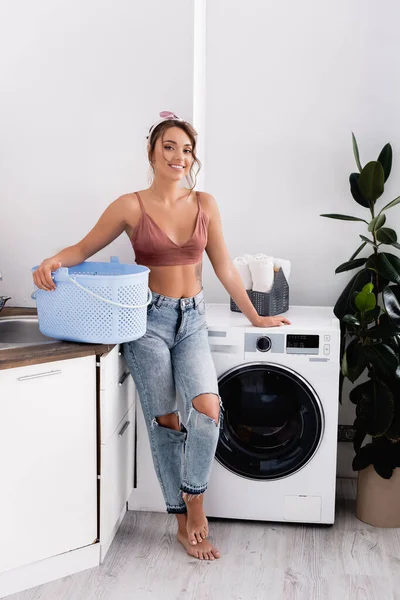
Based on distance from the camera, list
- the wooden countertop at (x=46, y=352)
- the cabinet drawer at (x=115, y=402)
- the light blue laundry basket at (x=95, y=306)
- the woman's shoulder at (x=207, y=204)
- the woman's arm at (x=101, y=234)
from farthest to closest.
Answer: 1. the woman's shoulder at (x=207, y=204)
2. the woman's arm at (x=101, y=234)
3. the cabinet drawer at (x=115, y=402)
4. the light blue laundry basket at (x=95, y=306)
5. the wooden countertop at (x=46, y=352)

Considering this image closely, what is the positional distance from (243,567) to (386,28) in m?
2.21

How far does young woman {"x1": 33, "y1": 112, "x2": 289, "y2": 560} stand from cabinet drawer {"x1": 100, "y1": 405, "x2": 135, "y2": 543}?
12 cm

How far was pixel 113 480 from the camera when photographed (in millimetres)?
2396

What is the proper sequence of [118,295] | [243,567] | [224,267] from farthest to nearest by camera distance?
[224,267] → [243,567] → [118,295]

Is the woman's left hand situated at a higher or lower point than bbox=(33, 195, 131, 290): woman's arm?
lower

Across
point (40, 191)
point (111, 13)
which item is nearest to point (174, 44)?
point (111, 13)

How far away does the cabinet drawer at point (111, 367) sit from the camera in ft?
7.32

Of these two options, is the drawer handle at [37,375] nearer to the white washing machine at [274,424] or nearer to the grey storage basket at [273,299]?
the white washing machine at [274,424]

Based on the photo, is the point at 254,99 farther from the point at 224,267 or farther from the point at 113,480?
the point at 113,480

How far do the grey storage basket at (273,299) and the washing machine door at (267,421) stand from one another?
0.25 metres

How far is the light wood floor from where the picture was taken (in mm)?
2219

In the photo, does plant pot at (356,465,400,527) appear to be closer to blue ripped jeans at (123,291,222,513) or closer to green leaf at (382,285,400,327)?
green leaf at (382,285,400,327)

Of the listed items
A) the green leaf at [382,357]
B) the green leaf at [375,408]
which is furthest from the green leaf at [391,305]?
the green leaf at [375,408]

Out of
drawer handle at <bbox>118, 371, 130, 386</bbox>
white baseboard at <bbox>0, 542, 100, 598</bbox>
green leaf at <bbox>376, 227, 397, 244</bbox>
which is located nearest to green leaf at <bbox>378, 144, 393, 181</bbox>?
green leaf at <bbox>376, 227, 397, 244</bbox>
